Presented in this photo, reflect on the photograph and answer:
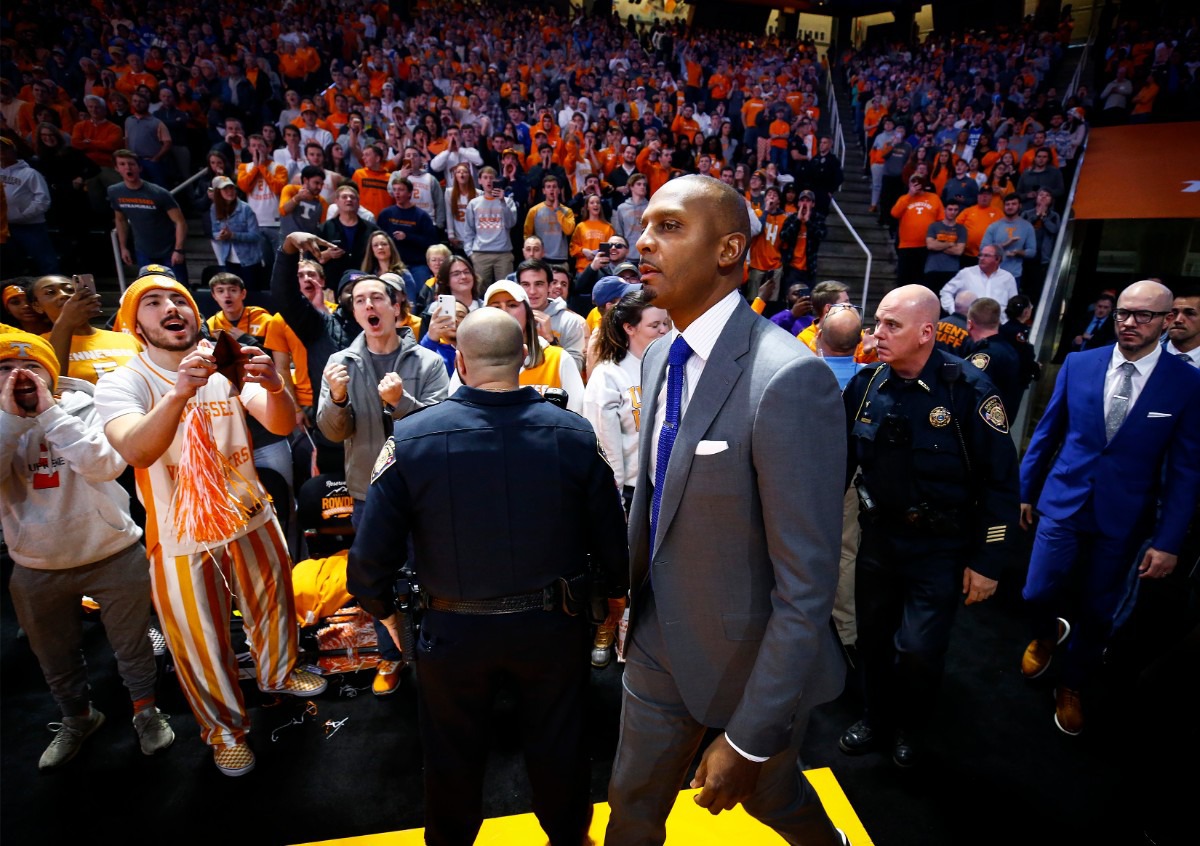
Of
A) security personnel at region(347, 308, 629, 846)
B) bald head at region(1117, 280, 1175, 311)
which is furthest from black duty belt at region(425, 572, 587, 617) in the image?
bald head at region(1117, 280, 1175, 311)

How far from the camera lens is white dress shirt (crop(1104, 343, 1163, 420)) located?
9.75 ft

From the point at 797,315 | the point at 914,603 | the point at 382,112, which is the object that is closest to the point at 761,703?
the point at 914,603

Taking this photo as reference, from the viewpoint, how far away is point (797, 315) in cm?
550

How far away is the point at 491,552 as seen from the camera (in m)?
1.96

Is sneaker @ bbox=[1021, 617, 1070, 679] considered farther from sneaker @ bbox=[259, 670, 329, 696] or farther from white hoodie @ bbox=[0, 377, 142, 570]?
white hoodie @ bbox=[0, 377, 142, 570]

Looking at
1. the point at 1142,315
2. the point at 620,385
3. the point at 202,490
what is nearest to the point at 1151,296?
the point at 1142,315

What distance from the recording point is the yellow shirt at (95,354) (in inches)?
150

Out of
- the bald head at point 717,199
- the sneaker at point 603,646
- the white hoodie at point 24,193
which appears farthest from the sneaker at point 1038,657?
the white hoodie at point 24,193

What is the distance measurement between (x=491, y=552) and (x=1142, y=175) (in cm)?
1029

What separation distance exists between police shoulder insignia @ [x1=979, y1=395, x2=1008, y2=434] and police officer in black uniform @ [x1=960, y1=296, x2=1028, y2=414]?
248 centimetres

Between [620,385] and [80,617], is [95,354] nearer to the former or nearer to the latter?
[80,617]

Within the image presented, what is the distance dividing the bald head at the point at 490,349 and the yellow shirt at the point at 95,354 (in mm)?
2814

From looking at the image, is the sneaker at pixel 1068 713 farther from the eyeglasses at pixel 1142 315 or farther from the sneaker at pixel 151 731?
the sneaker at pixel 151 731

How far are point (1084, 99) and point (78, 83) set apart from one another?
16.8 metres
